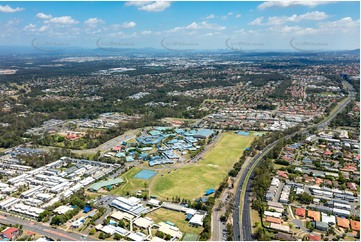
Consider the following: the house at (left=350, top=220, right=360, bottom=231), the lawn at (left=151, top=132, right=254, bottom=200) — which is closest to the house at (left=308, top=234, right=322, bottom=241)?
the house at (left=350, top=220, right=360, bottom=231)

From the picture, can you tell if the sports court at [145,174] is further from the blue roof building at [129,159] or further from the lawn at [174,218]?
the lawn at [174,218]

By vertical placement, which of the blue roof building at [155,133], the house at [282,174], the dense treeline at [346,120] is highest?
the dense treeline at [346,120]

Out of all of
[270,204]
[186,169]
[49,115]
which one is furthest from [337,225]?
[49,115]

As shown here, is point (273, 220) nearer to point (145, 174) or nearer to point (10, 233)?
point (145, 174)

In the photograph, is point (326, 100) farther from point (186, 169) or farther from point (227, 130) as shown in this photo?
point (186, 169)

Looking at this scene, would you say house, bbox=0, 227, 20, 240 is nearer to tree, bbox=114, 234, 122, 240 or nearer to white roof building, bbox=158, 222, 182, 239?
tree, bbox=114, 234, 122, 240

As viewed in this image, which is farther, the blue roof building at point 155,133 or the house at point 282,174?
the blue roof building at point 155,133

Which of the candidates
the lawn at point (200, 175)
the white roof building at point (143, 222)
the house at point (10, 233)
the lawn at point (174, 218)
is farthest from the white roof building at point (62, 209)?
the lawn at point (200, 175)
